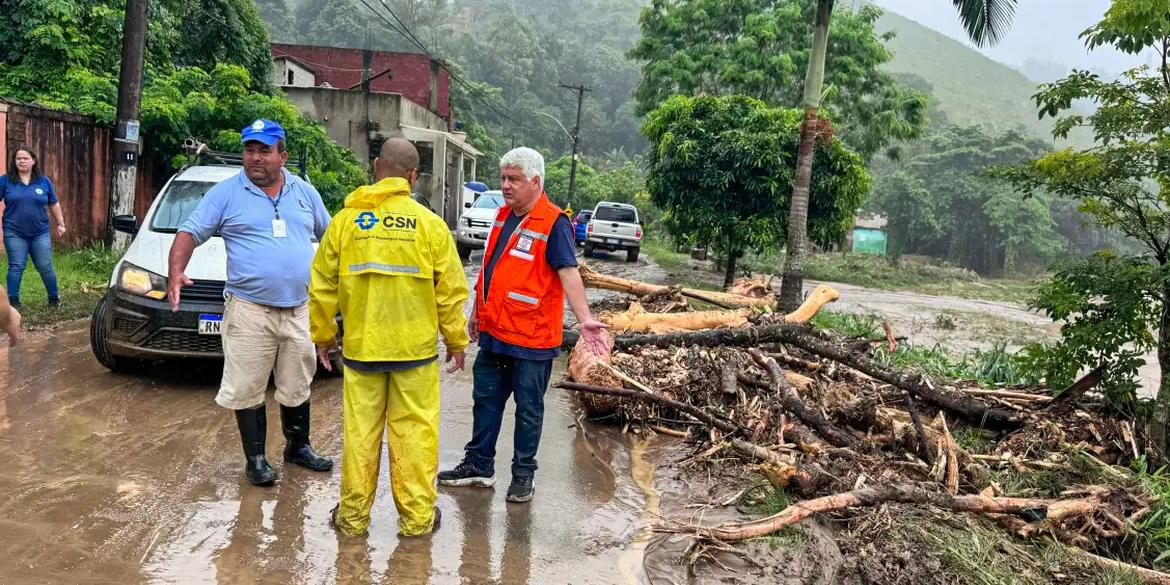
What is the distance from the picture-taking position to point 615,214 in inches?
1086

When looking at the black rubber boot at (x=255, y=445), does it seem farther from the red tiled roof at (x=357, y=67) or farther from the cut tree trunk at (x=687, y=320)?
the red tiled roof at (x=357, y=67)

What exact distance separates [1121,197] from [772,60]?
19.6m

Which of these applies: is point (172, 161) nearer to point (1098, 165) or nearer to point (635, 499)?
point (635, 499)

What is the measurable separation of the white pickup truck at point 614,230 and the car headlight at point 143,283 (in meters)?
21.2

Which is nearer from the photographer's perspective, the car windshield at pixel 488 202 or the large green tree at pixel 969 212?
the car windshield at pixel 488 202

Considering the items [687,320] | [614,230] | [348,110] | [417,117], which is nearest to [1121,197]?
[687,320]

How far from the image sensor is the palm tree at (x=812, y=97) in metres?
13.5

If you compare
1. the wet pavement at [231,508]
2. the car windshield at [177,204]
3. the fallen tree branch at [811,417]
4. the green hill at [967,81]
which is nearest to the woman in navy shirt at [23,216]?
the car windshield at [177,204]

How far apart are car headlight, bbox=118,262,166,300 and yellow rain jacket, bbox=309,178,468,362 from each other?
9.49ft

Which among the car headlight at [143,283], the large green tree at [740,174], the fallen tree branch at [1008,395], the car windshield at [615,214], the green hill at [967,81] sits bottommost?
the fallen tree branch at [1008,395]

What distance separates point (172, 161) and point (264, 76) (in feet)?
33.5

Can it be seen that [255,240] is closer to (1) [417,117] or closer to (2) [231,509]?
(2) [231,509]

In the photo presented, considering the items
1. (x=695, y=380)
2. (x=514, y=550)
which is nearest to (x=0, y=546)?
(x=514, y=550)

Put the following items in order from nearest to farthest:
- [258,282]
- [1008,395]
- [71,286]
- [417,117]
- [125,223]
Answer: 1. [258,282]
2. [1008,395]
3. [125,223]
4. [71,286]
5. [417,117]
